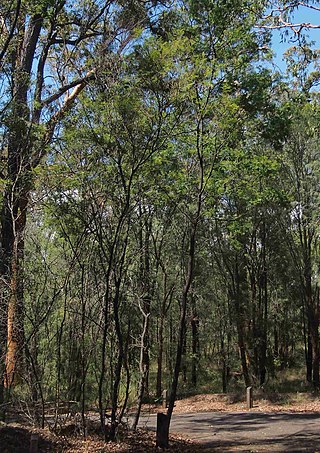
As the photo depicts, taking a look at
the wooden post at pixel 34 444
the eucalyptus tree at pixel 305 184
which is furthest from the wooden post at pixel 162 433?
the eucalyptus tree at pixel 305 184

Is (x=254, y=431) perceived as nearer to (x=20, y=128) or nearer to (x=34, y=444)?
(x=34, y=444)

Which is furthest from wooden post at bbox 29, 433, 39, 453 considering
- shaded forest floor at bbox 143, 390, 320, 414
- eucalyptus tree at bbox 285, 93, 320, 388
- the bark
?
the bark

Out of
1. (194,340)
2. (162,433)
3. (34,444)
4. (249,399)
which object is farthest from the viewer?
(194,340)

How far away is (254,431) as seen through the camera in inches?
462

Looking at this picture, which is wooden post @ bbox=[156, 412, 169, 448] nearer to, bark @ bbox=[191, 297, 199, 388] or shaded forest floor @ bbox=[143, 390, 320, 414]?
shaded forest floor @ bbox=[143, 390, 320, 414]

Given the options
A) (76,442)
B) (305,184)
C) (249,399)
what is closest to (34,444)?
(76,442)

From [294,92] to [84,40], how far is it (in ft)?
26.3

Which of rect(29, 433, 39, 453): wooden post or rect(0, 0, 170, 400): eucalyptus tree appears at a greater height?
rect(0, 0, 170, 400): eucalyptus tree

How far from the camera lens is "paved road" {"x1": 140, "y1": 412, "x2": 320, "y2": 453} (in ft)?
30.7

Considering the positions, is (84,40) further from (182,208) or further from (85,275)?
(85,275)

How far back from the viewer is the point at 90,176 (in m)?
8.97

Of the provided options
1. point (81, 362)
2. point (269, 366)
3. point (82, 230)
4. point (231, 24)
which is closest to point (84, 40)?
point (231, 24)

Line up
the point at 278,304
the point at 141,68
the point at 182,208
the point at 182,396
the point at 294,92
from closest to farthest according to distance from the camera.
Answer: the point at 141,68 → the point at 182,208 → the point at 294,92 → the point at 182,396 → the point at 278,304

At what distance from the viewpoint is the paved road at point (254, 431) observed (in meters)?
9.35
